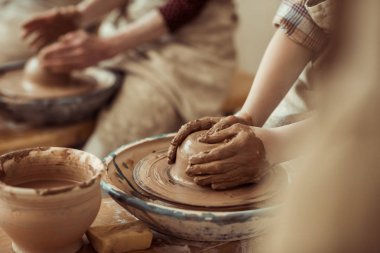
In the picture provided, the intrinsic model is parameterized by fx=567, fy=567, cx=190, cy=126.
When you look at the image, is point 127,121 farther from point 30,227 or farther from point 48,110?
point 30,227

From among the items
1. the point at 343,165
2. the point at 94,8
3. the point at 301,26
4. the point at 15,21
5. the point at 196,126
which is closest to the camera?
the point at 343,165

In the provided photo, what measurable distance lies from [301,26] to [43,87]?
3.50ft

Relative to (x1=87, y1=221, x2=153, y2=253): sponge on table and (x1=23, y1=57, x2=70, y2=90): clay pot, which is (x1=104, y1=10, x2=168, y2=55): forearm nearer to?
(x1=23, y1=57, x2=70, y2=90): clay pot

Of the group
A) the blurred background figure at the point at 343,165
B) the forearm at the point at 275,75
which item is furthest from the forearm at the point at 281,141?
the blurred background figure at the point at 343,165

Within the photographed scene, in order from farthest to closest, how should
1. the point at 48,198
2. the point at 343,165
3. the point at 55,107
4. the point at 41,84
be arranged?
the point at 41,84, the point at 55,107, the point at 48,198, the point at 343,165

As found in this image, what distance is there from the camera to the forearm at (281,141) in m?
1.12

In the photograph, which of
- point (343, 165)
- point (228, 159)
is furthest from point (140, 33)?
point (343, 165)

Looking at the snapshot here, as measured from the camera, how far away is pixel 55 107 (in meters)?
1.94

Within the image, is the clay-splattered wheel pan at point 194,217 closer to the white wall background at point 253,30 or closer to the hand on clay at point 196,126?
the hand on clay at point 196,126

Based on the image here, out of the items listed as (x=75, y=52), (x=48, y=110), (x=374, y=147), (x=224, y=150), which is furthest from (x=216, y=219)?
(x=75, y=52)

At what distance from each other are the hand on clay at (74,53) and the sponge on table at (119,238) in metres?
1.11

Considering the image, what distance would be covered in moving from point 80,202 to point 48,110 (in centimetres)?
104

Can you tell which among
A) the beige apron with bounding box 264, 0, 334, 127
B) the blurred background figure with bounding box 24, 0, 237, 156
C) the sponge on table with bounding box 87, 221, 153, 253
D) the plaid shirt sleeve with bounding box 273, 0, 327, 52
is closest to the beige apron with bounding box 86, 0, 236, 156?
the blurred background figure with bounding box 24, 0, 237, 156

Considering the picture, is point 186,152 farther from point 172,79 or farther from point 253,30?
point 253,30
